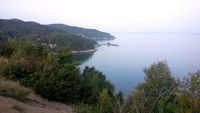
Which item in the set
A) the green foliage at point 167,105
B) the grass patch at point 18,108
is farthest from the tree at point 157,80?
the green foliage at point 167,105

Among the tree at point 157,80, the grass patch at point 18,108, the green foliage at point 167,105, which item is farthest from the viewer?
the tree at point 157,80

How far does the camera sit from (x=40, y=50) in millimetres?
23312

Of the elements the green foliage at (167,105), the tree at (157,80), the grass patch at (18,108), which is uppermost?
the green foliage at (167,105)

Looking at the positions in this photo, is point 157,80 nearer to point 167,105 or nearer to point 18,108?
point 18,108

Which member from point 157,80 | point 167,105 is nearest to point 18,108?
point 167,105

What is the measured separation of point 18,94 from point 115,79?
138 feet

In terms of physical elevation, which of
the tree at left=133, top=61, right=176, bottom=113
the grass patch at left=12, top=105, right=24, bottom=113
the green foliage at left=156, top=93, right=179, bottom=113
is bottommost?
the tree at left=133, top=61, right=176, bottom=113

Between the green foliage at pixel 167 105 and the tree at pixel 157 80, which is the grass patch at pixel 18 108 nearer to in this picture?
the green foliage at pixel 167 105

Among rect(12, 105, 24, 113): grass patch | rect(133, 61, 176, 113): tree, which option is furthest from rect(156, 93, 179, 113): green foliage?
rect(133, 61, 176, 113): tree

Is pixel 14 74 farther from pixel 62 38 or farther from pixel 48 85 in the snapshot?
pixel 62 38

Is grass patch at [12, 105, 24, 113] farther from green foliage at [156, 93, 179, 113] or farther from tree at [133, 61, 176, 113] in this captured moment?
tree at [133, 61, 176, 113]

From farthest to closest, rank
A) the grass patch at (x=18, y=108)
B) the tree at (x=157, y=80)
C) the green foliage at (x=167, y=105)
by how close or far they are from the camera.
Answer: the tree at (x=157, y=80) → the grass patch at (x=18, y=108) → the green foliage at (x=167, y=105)

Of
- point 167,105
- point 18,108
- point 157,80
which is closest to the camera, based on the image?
point 167,105

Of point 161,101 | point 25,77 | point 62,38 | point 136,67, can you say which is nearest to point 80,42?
point 62,38
